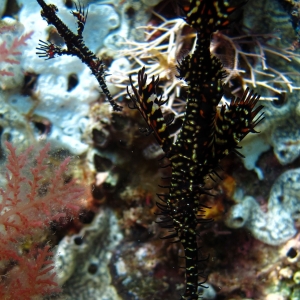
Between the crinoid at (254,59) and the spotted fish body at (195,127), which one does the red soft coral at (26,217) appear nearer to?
the spotted fish body at (195,127)

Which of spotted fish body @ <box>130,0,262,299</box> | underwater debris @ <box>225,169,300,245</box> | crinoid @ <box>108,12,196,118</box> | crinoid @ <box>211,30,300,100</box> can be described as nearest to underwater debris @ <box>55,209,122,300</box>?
spotted fish body @ <box>130,0,262,299</box>

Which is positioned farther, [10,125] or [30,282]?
[10,125]

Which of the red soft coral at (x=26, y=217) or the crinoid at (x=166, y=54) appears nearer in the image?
the red soft coral at (x=26, y=217)

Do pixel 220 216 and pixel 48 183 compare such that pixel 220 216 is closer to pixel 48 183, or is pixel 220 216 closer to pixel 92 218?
pixel 92 218

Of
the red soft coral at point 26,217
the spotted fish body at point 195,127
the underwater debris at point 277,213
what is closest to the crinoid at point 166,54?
the spotted fish body at point 195,127

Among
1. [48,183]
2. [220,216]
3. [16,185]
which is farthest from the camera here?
[220,216]

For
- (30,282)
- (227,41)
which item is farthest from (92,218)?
(227,41)
